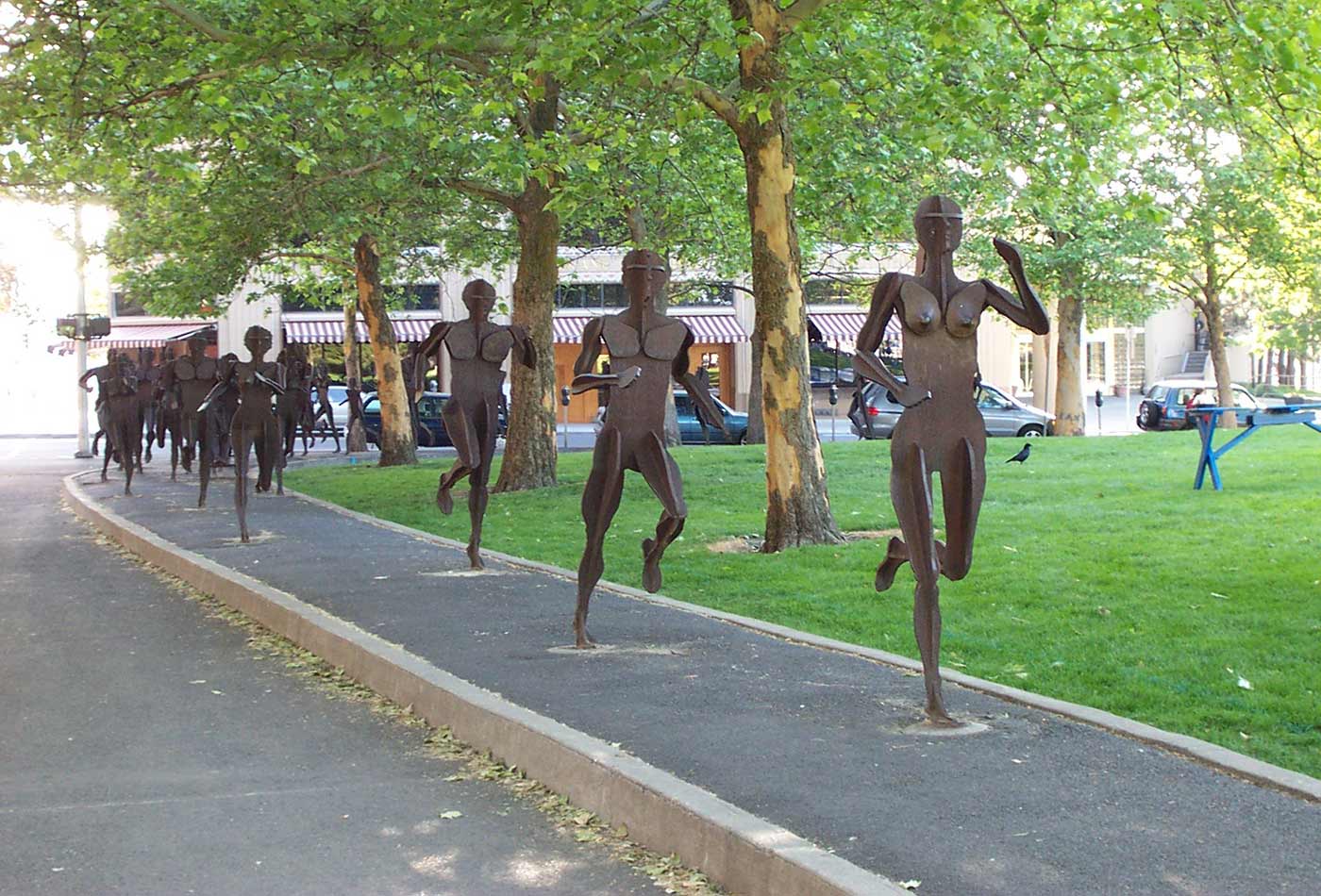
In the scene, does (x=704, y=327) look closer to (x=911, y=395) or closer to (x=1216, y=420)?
(x=1216, y=420)

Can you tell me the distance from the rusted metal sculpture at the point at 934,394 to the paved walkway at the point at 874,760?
63 centimetres

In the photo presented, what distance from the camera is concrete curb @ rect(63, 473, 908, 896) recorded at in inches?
193

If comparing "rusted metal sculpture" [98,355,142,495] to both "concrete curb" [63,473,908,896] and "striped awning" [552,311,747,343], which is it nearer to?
"concrete curb" [63,473,908,896]

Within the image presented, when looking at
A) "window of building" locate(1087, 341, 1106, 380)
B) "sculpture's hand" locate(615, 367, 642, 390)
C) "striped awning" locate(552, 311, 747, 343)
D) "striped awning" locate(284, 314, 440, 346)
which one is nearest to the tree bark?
"sculpture's hand" locate(615, 367, 642, 390)

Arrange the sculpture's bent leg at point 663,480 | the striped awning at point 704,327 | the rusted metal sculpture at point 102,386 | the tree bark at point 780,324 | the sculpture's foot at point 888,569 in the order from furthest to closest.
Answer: the striped awning at point 704,327
the rusted metal sculpture at point 102,386
the tree bark at point 780,324
the sculpture's bent leg at point 663,480
the sculpture's foot at point 888,569

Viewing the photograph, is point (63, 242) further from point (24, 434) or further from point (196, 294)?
point (24, 434)

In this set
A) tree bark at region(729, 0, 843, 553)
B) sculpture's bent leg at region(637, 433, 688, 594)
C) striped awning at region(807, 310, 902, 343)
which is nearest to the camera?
sculpture's bent leg at region(637, 433, 688, 594)

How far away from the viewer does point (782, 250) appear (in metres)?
14.2

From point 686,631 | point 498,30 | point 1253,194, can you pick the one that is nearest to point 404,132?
point 498,30

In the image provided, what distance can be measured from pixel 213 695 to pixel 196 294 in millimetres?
20487

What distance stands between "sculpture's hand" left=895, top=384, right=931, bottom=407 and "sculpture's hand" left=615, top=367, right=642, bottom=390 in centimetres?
216

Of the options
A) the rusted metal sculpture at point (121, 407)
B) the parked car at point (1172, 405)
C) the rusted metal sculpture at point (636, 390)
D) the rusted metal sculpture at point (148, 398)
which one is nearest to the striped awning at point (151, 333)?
the rusted metal sculpture at point (148, 398)

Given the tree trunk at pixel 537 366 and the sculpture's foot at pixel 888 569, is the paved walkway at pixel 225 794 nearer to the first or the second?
the sculpture's foot at pixel 888 569

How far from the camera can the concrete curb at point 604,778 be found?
4895mm
